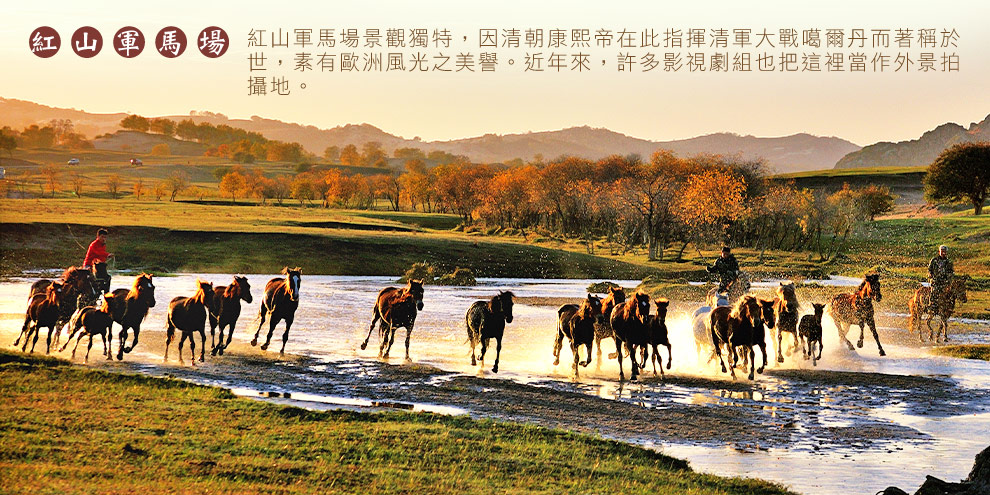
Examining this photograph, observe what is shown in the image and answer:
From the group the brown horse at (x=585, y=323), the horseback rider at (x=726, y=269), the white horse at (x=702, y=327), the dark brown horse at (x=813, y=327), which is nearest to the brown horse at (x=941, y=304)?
the dark brown horse at (x=813, y=327)

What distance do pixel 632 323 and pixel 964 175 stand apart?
343 ft

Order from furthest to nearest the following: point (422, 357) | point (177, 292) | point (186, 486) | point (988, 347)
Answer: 1. point (177, 292)
2. point (988, 347)
3. point (422, 357)
4. point (186, 486)

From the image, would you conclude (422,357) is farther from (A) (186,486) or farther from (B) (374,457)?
(A) (186,486)

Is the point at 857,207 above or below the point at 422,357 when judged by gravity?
above

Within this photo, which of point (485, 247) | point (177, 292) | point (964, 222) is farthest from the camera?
point (964, 222)

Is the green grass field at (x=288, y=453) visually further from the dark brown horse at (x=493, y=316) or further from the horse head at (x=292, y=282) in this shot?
the horse head at (x=292, y=282)

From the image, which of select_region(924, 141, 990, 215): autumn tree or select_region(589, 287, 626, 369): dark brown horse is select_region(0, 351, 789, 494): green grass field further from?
select_region(924, 141, 990, 215): autumn tree

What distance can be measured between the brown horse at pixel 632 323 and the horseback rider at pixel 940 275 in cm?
1369

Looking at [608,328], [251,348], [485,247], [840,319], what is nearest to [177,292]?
[251,348]

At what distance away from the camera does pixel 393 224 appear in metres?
110

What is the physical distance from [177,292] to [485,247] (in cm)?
3898

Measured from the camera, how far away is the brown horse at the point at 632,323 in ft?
75.1

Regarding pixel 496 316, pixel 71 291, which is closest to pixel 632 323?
pixel 496 316

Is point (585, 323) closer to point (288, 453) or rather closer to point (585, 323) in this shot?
point (585, 323)
